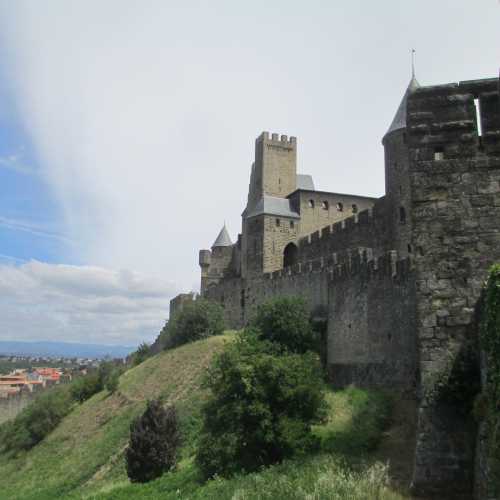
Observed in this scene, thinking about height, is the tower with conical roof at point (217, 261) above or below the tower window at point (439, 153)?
above

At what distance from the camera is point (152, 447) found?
20.9 meters

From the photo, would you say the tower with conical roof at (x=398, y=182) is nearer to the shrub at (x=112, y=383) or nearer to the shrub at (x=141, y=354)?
the shrub at (x=112, y=383)

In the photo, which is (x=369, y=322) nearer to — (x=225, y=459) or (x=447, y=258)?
(x=225, y=459)

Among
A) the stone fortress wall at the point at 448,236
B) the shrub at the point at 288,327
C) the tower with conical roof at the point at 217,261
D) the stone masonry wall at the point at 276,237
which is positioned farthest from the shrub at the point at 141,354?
the stone fortress wall at the point at 448,236

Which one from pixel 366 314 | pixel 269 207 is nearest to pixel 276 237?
pixel 269 207

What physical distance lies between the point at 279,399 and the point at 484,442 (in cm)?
979

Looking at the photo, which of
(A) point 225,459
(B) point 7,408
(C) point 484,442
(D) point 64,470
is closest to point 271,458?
(A) point 225,459

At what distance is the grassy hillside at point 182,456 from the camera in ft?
32.7

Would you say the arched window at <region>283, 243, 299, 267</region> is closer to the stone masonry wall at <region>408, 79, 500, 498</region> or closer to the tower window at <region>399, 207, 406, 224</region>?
the tower window at <region>399, 207, 406, 224</region>

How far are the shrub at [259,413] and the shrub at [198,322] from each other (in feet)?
82.5

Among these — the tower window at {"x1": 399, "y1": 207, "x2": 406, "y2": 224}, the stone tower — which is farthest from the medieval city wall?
the tower window at {"x1": 399, "y1": 207, "x2": 406, "y2": 224}

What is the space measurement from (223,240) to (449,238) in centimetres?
5091

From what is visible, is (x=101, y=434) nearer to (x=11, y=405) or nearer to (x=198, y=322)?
(x=198, y=322)

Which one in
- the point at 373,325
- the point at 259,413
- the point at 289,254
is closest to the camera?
the point at 259,413
